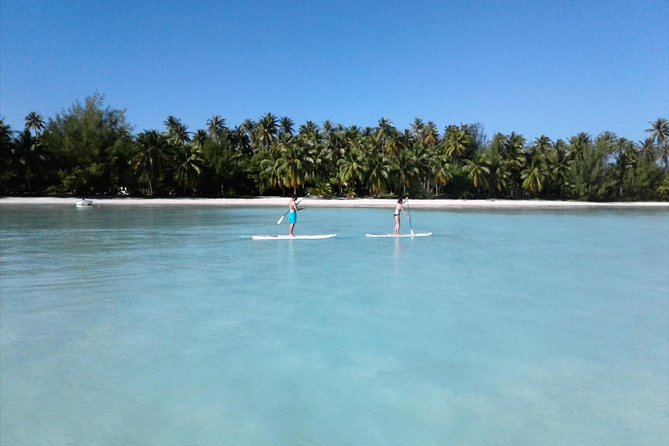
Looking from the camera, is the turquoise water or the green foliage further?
the green foliage

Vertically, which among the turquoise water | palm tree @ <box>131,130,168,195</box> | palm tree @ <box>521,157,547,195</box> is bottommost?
the turquoise water

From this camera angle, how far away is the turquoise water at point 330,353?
17.2 ft

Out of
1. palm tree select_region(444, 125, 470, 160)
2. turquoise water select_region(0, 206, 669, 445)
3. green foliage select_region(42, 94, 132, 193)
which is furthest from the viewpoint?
palm tree select_region(444, 125, 470, 160)

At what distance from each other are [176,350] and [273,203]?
1757 inches

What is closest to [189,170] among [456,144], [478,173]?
[478,173]

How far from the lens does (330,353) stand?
7.18m

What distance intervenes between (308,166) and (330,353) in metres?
53.0

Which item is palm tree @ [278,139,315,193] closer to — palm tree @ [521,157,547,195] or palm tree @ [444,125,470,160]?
palm tree @ [444,125,470,160]

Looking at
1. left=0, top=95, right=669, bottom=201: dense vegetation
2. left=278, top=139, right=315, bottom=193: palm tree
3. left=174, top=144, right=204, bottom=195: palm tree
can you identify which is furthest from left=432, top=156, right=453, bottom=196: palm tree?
left=174, top=144, right=204, bottom=195: palm tree

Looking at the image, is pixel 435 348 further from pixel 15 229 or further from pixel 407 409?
pixel 15 229

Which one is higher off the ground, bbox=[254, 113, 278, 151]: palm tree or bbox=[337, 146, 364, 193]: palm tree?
bbox=[254, 113, 278, 151]: palm tree

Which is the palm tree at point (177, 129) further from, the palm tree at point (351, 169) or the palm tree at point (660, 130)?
the palm tree at point (660, 130)

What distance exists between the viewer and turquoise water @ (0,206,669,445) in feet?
17.2

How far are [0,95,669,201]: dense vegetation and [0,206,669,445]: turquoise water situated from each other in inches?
1774
